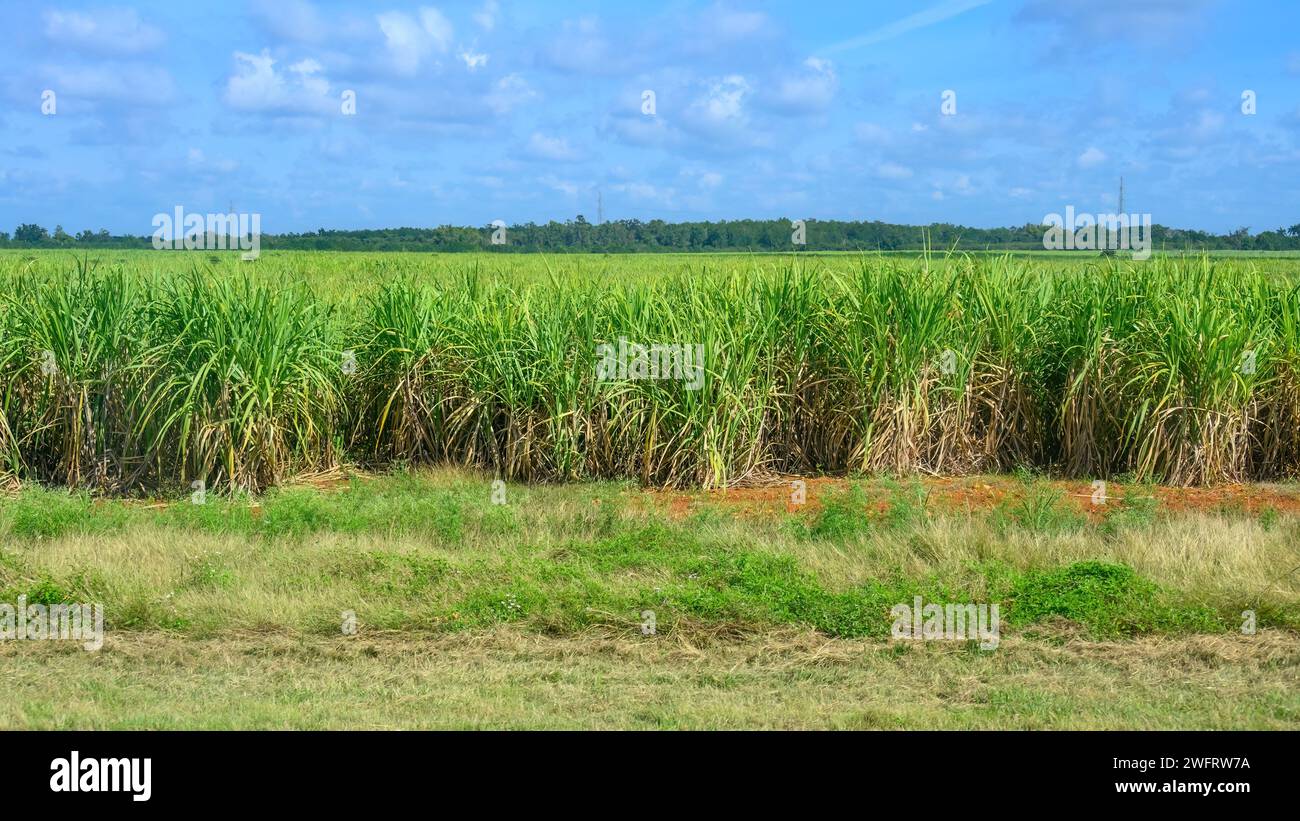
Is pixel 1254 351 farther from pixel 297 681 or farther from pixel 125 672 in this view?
pixel 125 672

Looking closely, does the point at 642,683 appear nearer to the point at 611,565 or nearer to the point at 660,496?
the point at 611,565

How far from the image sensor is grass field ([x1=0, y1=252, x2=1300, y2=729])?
5.11 meters

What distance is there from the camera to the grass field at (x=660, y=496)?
511 centimetres

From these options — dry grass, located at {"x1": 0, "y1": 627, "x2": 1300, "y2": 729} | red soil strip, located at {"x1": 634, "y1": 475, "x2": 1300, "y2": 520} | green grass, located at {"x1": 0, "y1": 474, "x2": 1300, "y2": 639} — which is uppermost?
red soil strip, located at {"x1": 634, "y1": 475, "x2": 1300, "y2": 520}

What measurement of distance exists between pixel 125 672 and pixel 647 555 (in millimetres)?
2885

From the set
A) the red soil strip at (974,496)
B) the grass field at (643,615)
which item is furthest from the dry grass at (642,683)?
the red soil strip at (974,496)

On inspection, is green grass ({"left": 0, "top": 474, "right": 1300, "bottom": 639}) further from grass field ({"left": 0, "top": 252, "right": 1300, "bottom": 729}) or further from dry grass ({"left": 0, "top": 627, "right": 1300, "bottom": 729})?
dry grass ({"left": 0, "top": 627, "right": 1300, "bottom": 729})

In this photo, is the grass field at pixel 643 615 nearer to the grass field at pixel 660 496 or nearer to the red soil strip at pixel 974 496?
the grass field at pixel 660 496

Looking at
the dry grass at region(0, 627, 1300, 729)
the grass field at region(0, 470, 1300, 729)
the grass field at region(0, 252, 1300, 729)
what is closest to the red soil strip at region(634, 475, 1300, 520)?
the grass field at region(0, 252, 1300, 729)

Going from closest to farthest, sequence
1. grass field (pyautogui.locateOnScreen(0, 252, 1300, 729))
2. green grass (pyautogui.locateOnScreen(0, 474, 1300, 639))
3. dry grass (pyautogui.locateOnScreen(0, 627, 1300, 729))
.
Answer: dry grass (pyautogui.locateOnScreen(0, 627, 1300, 729)) → grass field (pyautogui.locateOnScreen(0, 252, 1300, 729)) → green grass (pyautogui.locateOnScreen(0, 474, 1300, 639))

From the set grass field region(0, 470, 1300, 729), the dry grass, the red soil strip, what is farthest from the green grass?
the red soil strip

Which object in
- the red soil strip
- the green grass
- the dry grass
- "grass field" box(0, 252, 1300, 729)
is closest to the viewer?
the dry grass

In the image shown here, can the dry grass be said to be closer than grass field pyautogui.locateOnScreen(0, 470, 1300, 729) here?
Yes

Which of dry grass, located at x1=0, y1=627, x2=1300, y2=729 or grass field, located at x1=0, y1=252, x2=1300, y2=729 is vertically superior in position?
grass field, located at x1=0, y1=252, x2=1300, y2=729
